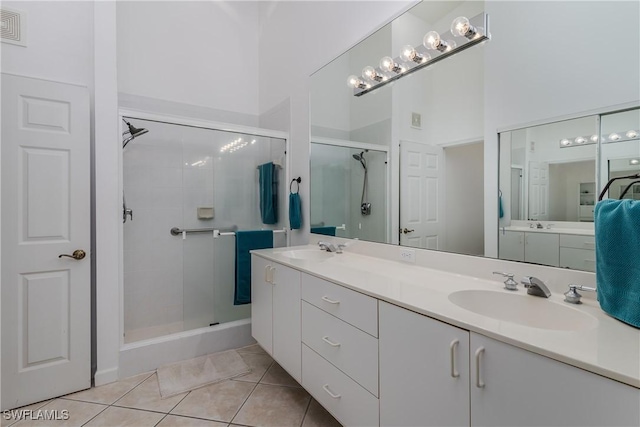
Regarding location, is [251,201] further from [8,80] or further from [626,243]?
[626,243]

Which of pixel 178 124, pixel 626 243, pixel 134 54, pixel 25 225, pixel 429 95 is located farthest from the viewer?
pixel 134 54

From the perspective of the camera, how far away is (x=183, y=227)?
2.57 m

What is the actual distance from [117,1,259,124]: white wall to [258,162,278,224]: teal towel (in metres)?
0.91

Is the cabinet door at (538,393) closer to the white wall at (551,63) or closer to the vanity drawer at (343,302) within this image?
the vanity drawer at (343,302)

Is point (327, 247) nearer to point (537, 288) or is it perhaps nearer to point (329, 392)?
point (329, 392)

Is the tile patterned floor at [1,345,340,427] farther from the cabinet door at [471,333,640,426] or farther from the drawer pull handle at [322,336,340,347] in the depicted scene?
the cabinet door at [471,333,640,426]

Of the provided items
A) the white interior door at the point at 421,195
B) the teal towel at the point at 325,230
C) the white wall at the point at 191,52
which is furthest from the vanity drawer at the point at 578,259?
the white wall at the point at 191,52

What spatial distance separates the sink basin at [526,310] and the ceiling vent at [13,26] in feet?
9.96

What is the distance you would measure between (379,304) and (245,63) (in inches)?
123

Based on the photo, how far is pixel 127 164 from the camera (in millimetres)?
2408

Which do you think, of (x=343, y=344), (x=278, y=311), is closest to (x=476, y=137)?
(x=343, y=344)

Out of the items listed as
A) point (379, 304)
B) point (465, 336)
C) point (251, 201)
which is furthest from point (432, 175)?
point (251, 201)

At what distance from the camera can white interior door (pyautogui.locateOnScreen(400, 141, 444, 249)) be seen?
161 centimetres

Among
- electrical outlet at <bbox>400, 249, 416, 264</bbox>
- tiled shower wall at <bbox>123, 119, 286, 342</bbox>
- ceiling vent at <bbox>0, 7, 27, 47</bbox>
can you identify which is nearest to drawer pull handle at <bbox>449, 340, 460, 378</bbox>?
electrical outlet at <bbox>400, 249, 416, 264</bbox>
